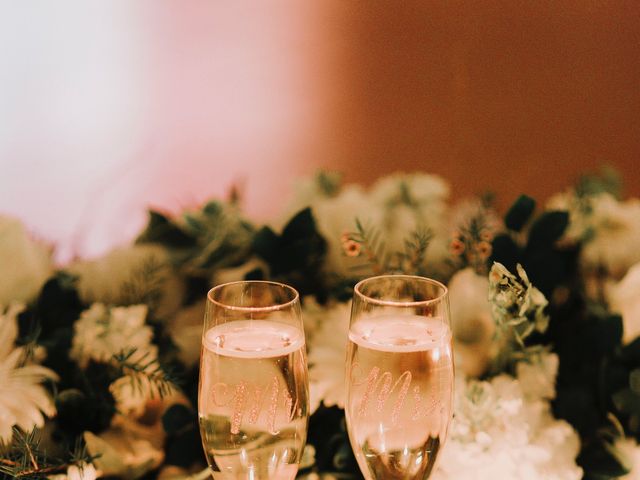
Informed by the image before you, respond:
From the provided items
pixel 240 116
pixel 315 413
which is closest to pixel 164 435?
pixel 315 413

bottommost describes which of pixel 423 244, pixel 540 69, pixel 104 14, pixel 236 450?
pixel 236 450

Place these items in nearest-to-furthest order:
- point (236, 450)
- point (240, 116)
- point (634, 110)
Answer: point (236, 450), point (634, 110), point (240, 116)

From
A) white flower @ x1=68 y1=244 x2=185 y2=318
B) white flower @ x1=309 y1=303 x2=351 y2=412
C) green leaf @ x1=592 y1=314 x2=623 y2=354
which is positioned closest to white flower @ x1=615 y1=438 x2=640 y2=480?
green leaf @ x1=592 y1=314 x2=623 y2=354

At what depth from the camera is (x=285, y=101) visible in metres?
1.80

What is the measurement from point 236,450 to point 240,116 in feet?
3.97

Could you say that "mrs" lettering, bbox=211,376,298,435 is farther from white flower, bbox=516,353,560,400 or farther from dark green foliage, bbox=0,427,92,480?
white flower, bbox=516,353,560,400

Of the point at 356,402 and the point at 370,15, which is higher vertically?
the point at 370,15

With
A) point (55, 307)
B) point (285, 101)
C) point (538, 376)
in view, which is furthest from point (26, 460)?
point (285, 101)

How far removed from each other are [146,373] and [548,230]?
19.9 inches

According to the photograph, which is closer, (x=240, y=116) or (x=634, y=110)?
(x=634, y=110)

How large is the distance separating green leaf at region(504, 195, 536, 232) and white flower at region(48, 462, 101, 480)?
545 mm

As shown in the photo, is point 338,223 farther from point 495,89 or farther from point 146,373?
point 495,89

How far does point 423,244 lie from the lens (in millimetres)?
916

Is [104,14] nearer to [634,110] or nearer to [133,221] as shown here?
[133,221]
